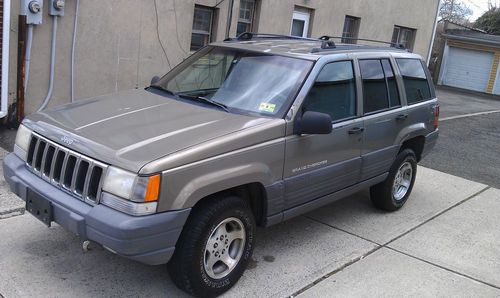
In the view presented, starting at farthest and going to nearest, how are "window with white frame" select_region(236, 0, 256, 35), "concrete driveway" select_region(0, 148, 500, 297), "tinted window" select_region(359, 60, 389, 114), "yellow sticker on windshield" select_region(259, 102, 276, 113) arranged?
"window with white frame" select_region(236, 0, 256, 35) → "tinted window" select_region(359, 60, 389, 114) → "yellow sticker on windshield" select_region(259, 102, 276, 113) → "concrete driveway" select_region(0, 148, 500, 297)

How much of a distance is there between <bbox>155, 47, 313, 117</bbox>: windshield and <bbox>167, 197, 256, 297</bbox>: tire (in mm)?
866

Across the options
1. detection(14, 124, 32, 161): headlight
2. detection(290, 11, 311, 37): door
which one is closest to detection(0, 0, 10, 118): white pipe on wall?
detection(14, 124, 32, 161): headlight

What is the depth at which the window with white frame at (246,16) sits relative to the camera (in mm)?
10148

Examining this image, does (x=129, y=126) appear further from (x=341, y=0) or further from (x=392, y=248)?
(x=341, y=0)

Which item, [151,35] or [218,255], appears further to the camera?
[151,35]

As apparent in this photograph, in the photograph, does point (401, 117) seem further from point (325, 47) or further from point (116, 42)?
point (116, 42)

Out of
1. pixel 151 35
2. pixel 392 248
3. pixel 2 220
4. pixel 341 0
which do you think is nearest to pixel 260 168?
pixel 392 248

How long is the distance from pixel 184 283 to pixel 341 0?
10.6 m

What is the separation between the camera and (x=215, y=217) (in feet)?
11.2

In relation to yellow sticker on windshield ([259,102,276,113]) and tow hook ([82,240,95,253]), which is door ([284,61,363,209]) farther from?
tow hook ([82,240,95,253])

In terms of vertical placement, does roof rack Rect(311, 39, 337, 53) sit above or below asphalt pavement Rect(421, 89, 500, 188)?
above

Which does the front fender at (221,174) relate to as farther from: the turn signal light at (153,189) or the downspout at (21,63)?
the downspout at (21,63)

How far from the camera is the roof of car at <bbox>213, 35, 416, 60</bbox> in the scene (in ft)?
14.6

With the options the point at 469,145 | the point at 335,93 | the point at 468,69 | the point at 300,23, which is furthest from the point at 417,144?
the point at 468,69
